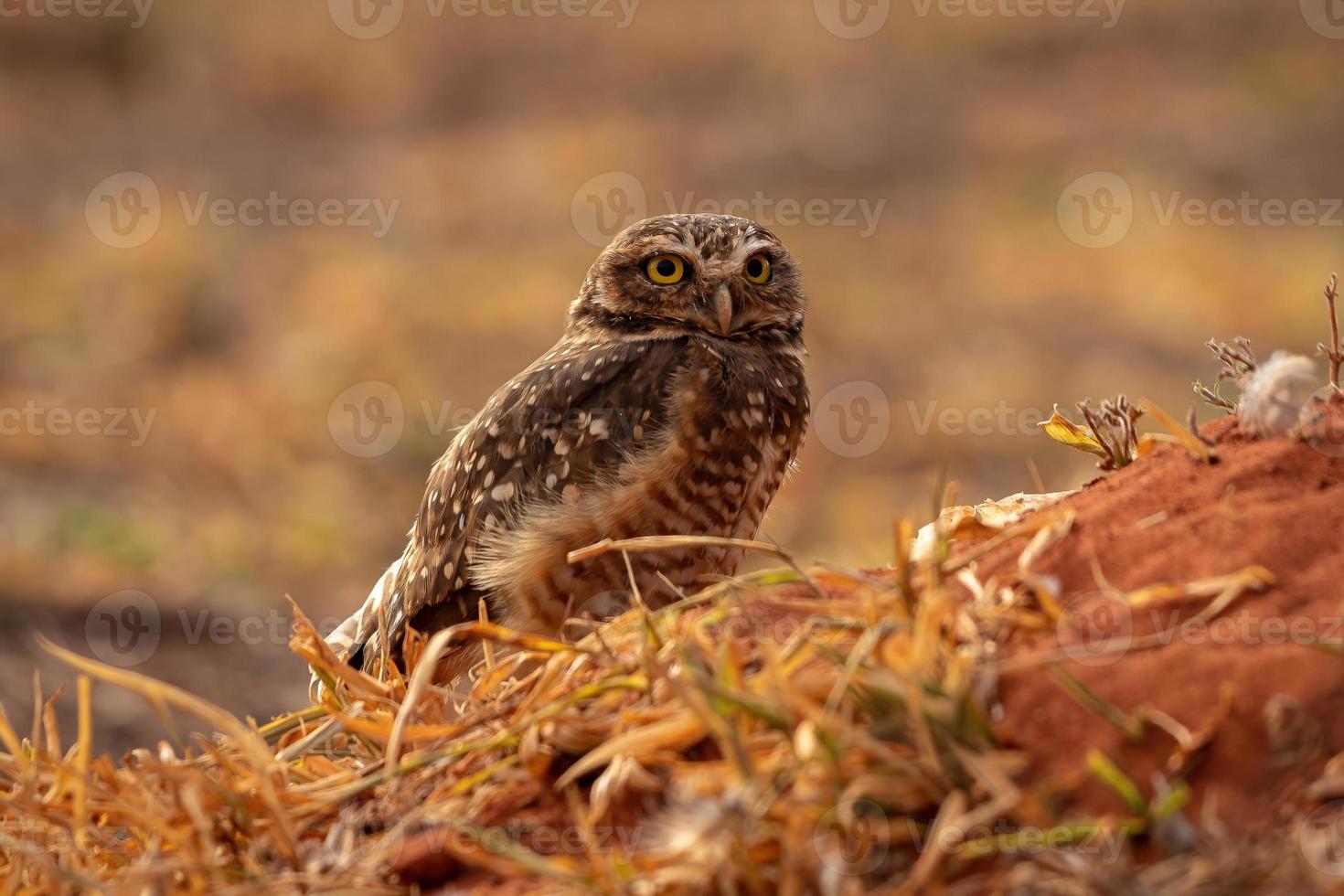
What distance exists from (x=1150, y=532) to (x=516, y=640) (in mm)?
1042

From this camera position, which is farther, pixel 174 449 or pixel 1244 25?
pixel 1244 25

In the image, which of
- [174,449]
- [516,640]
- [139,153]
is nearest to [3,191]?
[139,153]

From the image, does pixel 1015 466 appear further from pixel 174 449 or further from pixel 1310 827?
pixel 1310 827

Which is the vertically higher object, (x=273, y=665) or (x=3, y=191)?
(x=3, y=191)

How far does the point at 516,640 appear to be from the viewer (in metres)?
2.18

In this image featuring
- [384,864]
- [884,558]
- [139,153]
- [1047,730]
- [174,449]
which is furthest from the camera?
[139,153]
